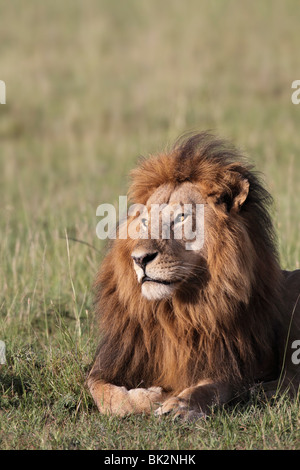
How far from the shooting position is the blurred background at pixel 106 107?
6582 mm

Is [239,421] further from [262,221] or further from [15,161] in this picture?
[15,161]

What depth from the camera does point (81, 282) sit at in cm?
608

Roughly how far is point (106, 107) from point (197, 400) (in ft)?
38.6

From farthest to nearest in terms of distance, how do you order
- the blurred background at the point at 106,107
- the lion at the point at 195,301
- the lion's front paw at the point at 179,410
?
the blurred background at the point at 106,107, the lion at the point at 195,301, the lion's front paw at the point at 179,410

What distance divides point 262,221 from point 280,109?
416 inches

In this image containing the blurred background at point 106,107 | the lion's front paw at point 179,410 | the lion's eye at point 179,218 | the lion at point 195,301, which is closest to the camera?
the lion's front paw at point 179,410

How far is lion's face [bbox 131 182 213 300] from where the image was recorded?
3.87 metres

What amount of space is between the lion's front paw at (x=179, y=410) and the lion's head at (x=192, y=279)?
286 millimetres

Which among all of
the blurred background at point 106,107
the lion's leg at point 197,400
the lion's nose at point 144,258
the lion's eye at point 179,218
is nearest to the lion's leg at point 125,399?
the lion's leg at point 197,400

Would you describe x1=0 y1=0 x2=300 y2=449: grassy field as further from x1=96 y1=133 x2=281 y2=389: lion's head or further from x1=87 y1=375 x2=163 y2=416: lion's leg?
x1=96 y1=133 x2=281 y2=389: lion's head

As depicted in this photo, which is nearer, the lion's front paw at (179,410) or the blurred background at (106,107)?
the lion's front paw at (179,410)

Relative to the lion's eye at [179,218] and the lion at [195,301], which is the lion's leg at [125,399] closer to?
the lion at [195,301]

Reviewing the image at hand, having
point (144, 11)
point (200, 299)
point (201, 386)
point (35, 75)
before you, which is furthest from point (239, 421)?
point (144, 11)

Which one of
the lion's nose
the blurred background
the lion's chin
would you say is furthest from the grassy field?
the lion's nose
